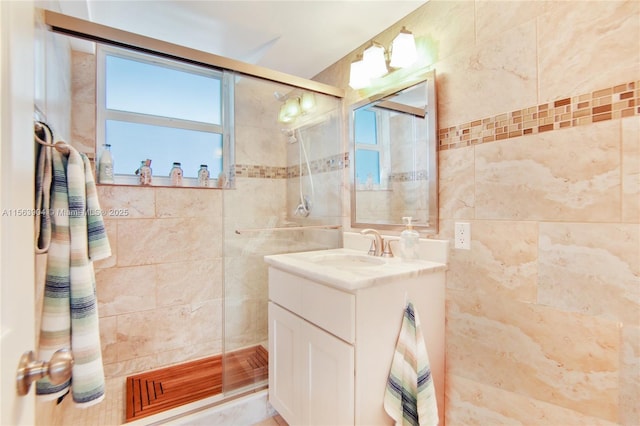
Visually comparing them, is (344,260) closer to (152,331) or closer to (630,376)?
(630,376)

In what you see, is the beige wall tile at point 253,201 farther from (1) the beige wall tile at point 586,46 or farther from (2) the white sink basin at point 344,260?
(1) the beige wall tile at point 586,46

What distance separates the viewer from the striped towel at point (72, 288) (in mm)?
830

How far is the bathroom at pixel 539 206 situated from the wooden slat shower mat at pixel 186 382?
6.6 inches

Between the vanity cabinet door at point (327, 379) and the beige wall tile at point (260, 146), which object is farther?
the beige wall tile at point (260, 146)

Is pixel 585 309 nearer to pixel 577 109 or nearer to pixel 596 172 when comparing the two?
pixel 596 172

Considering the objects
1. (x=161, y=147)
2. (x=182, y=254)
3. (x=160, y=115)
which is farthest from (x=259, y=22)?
(x=182, y=254)

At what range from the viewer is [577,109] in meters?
1.06

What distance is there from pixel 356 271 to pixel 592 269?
83 cm

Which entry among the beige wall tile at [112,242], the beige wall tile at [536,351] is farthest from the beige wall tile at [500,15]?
the beige wall tile at [112,242]

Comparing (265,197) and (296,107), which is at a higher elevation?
(296,107)

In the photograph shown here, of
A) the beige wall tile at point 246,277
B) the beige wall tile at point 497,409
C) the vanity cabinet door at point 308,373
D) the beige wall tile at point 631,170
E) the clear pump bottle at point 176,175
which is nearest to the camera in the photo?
the beige wall tile at point 631,170

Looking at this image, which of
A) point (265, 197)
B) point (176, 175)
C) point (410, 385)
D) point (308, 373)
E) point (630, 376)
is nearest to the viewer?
point (630, 376)

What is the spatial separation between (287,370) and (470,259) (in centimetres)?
104

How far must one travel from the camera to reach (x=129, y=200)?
1949 millimetres
